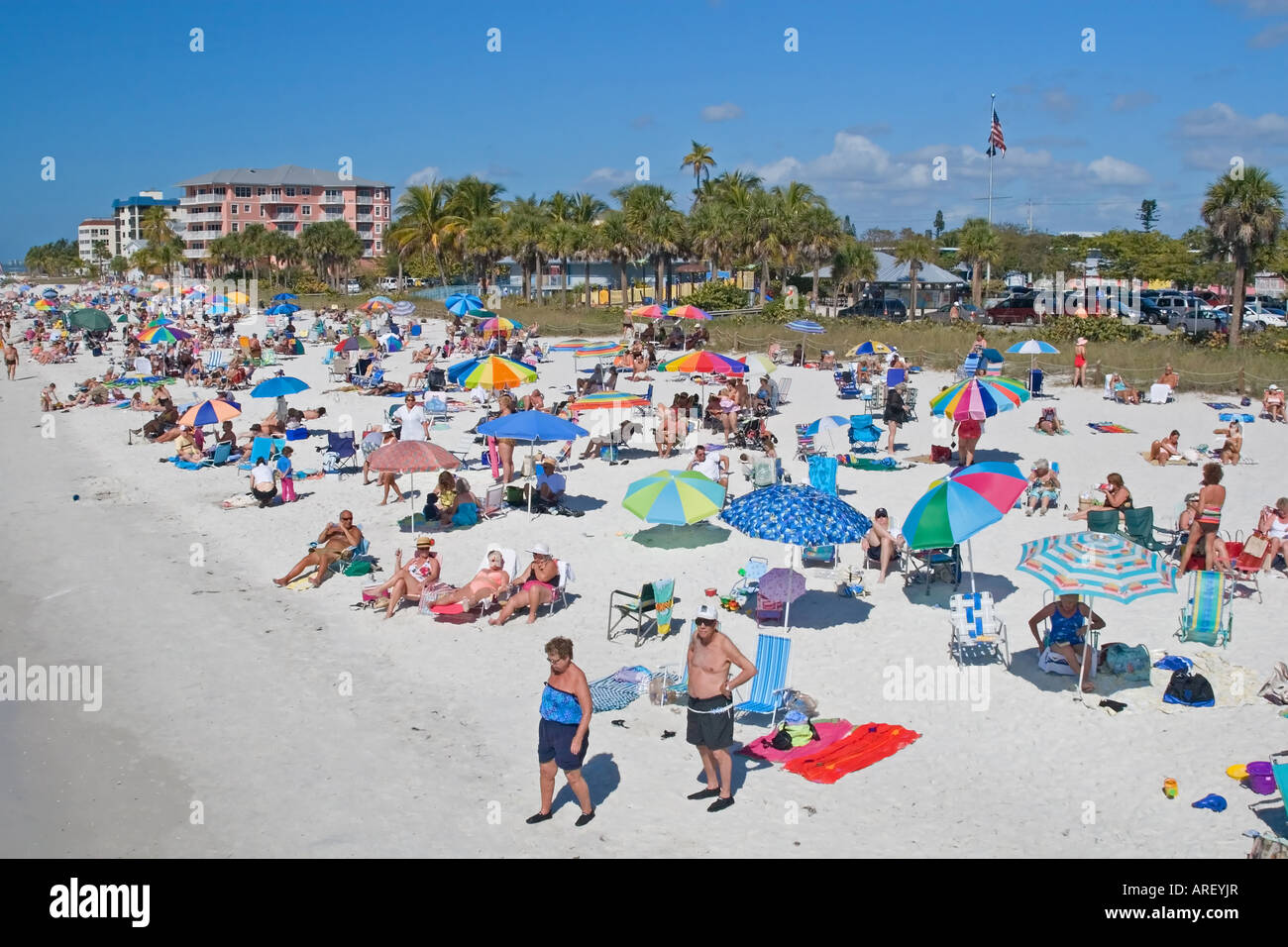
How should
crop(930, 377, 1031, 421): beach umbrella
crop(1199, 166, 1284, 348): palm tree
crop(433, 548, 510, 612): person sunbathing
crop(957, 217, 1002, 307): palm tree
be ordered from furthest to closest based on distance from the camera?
1. crop(957, 217, 1002, 307): palm tree
2. crop(1199, 166, 1284, 348): palm tree
3. crop(930, 377, 1031, 421): beach umbrella
4. crop(433, 548, 510, 612): person sunbathing

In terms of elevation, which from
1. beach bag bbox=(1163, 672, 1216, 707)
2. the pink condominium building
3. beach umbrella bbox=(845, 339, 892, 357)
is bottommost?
beach bag bbox=(1163, 672, 1216, 707)

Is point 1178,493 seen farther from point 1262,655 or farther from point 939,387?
point 939,387

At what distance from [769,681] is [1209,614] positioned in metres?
4.18

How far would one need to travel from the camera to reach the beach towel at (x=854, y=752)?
7.76 m

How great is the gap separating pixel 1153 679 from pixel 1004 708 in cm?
136

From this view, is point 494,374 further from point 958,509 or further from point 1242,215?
point 1242,215

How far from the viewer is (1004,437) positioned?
20000mm

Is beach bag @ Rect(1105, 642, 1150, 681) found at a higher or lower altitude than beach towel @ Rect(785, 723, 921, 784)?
higher

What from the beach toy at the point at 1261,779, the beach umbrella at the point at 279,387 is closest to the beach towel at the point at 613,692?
the beach toy at the point at 1261,779

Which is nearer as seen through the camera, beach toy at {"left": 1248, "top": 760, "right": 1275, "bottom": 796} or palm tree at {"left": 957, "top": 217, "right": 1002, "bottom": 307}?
beach toy at {"left": 1248, "top": 760, "right": 1275, "bottom": 796}

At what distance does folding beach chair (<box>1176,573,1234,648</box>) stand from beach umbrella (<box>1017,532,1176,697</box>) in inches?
43.6

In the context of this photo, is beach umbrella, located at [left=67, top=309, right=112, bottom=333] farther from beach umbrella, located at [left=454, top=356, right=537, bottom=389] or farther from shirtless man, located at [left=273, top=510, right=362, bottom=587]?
shirtless man, located at [left=273, top=510, right=362, bottom=587]

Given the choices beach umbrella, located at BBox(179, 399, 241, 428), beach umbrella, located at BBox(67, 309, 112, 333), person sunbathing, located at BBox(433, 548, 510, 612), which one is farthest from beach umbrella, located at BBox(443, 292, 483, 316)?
person sunbathing, located at BBox(433, 548, 510, 612)

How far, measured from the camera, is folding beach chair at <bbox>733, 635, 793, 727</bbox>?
852cm
